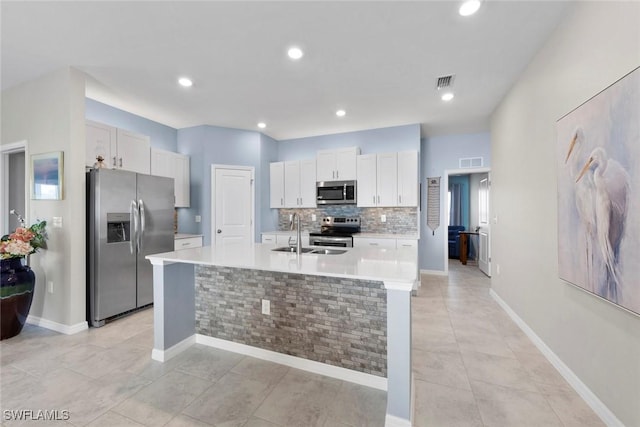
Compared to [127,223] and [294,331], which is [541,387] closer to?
[294,331]

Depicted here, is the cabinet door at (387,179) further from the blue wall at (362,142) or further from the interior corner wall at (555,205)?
the interior corner wall at (555,205)

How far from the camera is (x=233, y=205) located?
4727 mm

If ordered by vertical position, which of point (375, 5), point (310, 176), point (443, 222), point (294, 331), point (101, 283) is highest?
point (375, 5)

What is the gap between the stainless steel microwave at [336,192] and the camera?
4590mm

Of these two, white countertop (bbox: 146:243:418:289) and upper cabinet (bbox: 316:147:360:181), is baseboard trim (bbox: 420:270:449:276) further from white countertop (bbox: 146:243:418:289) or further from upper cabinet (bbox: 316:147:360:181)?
white countertop (bbox: 146:243:418:289)

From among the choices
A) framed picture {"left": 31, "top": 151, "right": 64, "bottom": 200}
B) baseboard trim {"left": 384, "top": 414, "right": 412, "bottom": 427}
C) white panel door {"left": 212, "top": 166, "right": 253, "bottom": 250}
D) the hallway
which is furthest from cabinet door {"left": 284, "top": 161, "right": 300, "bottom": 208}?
baseboard trim {"left": 384, "top": 414, "right": 412, "bottom": 427}

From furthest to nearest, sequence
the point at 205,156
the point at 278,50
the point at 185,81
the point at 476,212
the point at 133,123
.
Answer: the point at 476,212, the point at 205,156, the point at 133,123, the point at 185,81, the point at 278,50

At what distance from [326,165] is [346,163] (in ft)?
1.24

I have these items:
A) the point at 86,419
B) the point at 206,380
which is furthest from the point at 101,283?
the point at 206,380

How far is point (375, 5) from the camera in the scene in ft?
6.19

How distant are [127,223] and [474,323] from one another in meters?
4.25

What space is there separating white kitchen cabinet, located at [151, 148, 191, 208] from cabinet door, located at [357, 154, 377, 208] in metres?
3.00

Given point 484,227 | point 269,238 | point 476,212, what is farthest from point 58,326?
point 476,212

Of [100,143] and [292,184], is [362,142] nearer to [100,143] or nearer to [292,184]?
[292,184]
